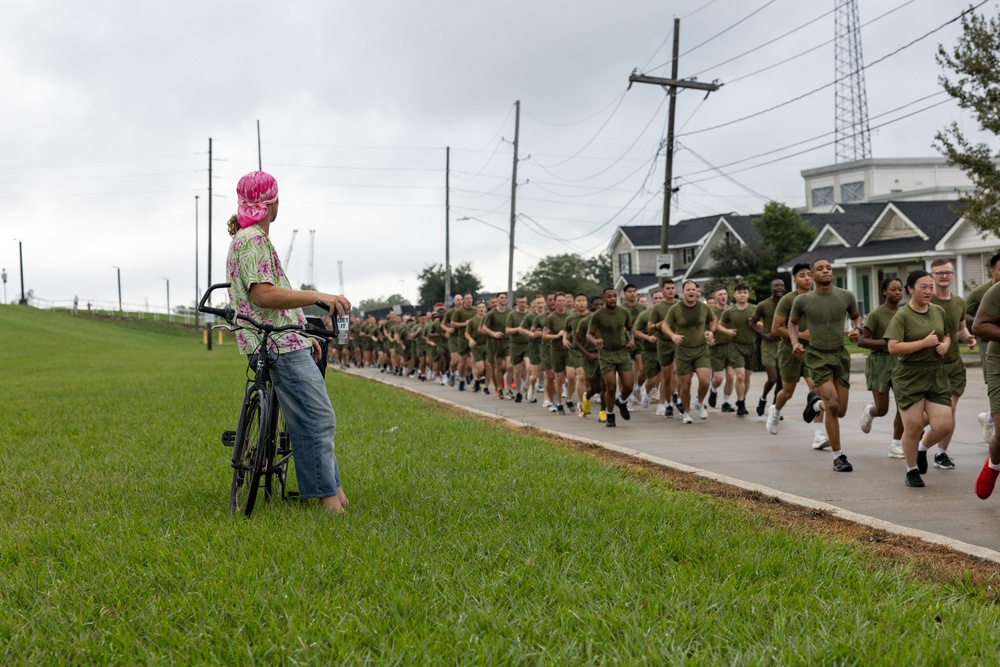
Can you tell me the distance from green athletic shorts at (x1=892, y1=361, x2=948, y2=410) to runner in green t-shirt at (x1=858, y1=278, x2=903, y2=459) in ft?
3.64

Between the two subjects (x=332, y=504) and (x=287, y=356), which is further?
(x=332, y=504)

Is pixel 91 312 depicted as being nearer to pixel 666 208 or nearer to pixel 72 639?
pixel 666 208

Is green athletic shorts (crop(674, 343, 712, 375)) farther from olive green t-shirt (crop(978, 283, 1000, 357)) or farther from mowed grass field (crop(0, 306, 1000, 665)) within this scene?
olive green t-shirt (crop(978, 283, 1000, 357))

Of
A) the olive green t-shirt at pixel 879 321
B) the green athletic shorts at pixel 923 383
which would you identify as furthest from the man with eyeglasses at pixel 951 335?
the olive green t-shirt at pixel 879 321

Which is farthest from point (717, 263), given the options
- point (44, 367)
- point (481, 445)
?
point (481, 445)

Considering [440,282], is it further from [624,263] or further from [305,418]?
[305,418]

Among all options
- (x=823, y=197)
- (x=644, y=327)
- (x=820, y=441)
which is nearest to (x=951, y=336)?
(x=820, y=441)

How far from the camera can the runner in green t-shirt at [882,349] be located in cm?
1084

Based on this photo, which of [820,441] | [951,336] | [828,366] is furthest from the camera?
[820,441]

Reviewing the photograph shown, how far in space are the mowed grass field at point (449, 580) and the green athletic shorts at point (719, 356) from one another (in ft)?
30.2

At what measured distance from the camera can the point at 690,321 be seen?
641 inches

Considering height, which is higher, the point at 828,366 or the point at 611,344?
the point at 611,344

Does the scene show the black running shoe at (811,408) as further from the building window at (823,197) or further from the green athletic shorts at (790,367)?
the building window at (823,197)

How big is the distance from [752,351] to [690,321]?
2299 millimetres
